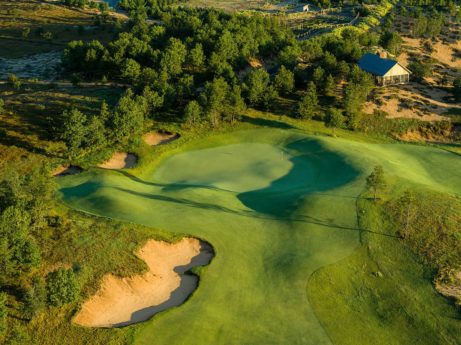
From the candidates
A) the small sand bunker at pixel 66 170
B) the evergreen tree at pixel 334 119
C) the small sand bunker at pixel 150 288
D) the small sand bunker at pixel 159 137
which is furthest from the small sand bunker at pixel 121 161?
the evergreen tree at pixel 334 119

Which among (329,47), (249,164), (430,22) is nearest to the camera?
(249,164)

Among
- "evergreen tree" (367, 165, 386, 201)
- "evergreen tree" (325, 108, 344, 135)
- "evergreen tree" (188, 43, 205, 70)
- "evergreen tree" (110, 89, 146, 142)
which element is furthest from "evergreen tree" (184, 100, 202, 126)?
"evergreen tree" (367, 165, 386, 201)

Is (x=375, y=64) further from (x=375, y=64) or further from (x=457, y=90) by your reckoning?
(x=457, y=90)

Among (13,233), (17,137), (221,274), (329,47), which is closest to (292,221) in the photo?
(221,274)

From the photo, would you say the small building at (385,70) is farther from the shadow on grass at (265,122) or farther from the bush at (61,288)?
the bush at (61,288)

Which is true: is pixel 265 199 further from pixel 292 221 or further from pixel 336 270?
pixel 336 270

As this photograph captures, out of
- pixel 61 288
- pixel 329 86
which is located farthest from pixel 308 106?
pixel 61 288

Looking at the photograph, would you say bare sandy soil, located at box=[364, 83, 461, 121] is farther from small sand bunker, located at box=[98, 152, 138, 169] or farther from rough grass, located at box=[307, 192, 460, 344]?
rough grass, located at box=[307, 192, 460, 344]

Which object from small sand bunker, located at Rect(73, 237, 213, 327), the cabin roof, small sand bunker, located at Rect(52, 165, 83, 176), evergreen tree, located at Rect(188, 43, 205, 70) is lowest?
small sand bunker, located at Rect(52, 165, 83, 176)
